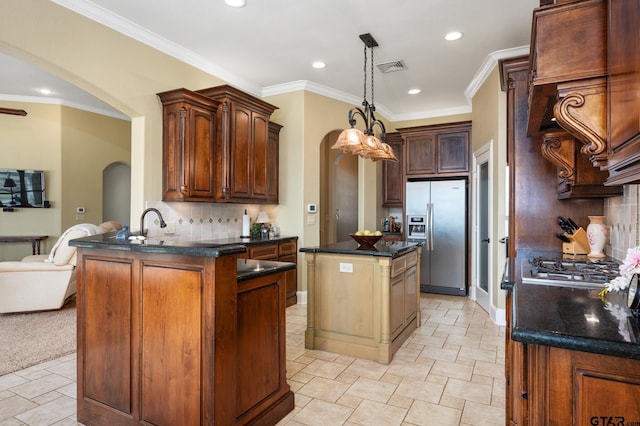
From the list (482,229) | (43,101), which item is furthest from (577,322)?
(43,101)

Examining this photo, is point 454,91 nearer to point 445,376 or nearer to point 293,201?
point 293,201

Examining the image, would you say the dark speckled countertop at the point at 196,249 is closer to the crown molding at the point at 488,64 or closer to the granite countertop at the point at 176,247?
the granite countertop at the point at 176,247

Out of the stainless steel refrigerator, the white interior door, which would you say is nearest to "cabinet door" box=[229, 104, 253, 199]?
the stainless steel refrigerator

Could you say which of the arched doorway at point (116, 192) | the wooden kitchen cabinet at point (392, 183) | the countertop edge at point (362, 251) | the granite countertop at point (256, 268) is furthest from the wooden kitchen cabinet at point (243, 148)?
the arched doorway at point (116, 192)

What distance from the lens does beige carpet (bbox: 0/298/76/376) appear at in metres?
3.15

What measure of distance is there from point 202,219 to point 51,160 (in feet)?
12.4

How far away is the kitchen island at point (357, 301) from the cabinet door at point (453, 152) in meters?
2.86

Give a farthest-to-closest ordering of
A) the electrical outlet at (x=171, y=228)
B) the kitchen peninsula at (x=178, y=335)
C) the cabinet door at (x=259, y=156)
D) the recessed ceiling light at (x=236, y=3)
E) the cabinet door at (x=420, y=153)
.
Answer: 1. the cabinet door at (x=420, y=153)
2. the cabinet door at (x=259, y=156)
3. the electrical outlet at (x=171, y=228)
4. the recessed ceiling light at (x=236, y=3)
5. the kitchen peninsula at (x=178, y=335)

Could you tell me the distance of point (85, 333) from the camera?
2184mm

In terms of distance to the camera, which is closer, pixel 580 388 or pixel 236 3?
pixel 580 388

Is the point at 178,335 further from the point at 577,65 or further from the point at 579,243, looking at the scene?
the point at 579,243

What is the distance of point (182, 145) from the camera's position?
12.7 ft

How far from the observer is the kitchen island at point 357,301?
314 centimetres

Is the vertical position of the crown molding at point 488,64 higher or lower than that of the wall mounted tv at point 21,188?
higher
